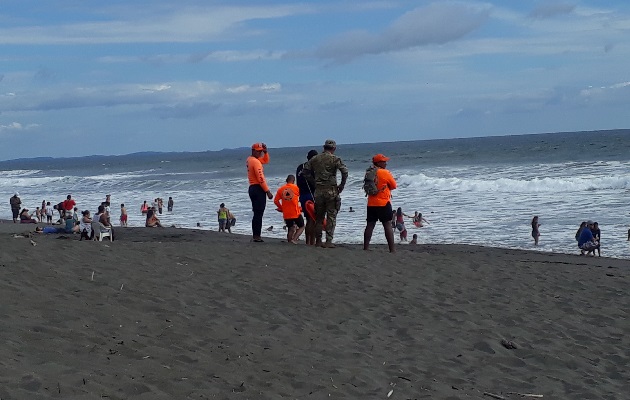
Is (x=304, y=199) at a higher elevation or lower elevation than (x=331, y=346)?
higher

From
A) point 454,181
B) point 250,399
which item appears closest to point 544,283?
point 250,399

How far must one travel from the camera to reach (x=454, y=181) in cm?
4125

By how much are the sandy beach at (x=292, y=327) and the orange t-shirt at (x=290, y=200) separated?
130 centimetres

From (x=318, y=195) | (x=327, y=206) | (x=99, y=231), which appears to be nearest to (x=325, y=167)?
(x=318, y=195)

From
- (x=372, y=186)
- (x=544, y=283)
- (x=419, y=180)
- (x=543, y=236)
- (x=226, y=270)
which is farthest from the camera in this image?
(x=419, y=180)

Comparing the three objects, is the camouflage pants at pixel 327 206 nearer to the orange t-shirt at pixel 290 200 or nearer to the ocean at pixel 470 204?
the orange t-shirt at pixel 290 200

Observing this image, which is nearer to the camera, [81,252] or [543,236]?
[81,252]

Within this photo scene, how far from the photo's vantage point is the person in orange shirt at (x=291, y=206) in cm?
1155

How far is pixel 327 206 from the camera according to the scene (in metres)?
10.8

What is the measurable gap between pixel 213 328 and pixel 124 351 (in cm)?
106

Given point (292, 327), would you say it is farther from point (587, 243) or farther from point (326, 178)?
point (587, 243)

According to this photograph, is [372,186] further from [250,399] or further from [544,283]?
[250,399]

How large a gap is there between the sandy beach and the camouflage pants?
2.37 ft

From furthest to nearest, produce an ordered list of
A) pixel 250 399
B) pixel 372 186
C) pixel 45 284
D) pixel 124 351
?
pixel 372 186 < pixel 45 284 < pixel 124 351 < pixel 250 399
